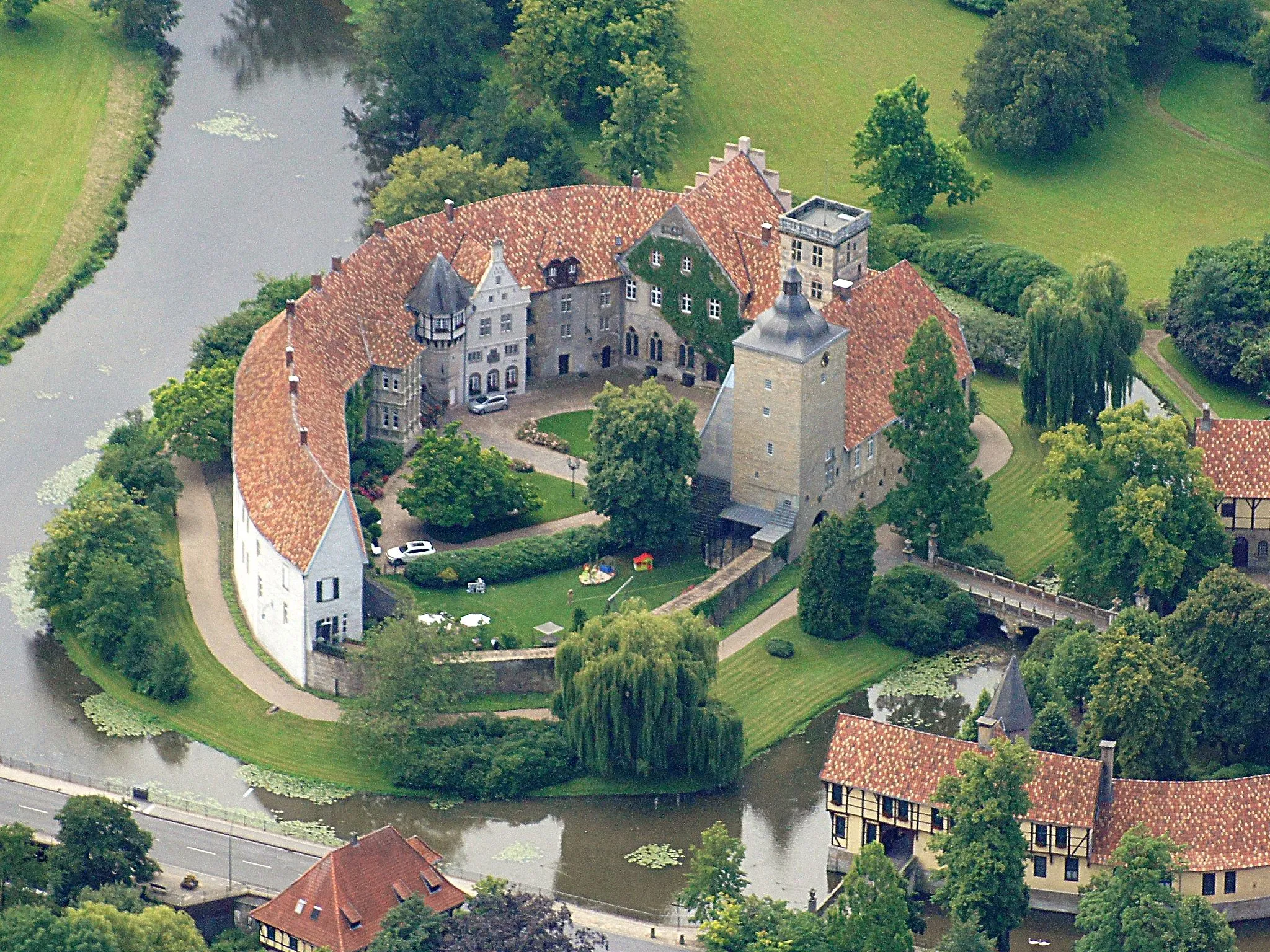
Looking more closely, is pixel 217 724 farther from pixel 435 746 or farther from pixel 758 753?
pixel 758 753

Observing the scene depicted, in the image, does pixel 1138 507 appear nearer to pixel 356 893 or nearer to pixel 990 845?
pixel 990 845

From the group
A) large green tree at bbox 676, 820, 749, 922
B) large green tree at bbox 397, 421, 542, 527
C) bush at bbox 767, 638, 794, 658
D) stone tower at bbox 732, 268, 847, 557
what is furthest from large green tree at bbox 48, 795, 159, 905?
stone tower at bbox 732, 268, 847, 557

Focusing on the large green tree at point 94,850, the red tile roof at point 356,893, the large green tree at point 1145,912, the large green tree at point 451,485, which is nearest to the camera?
the large green tree at point 1145,912

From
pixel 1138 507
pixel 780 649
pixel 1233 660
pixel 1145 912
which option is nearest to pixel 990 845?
pixel 1145 912

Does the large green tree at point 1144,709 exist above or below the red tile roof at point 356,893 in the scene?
above

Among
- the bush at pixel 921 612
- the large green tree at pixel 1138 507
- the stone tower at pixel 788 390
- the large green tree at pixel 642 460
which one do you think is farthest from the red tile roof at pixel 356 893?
the large green tree at pixel 1138 507

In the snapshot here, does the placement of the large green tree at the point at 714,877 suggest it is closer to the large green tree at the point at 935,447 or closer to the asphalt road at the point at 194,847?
the asphalt road at the point at 194,847
